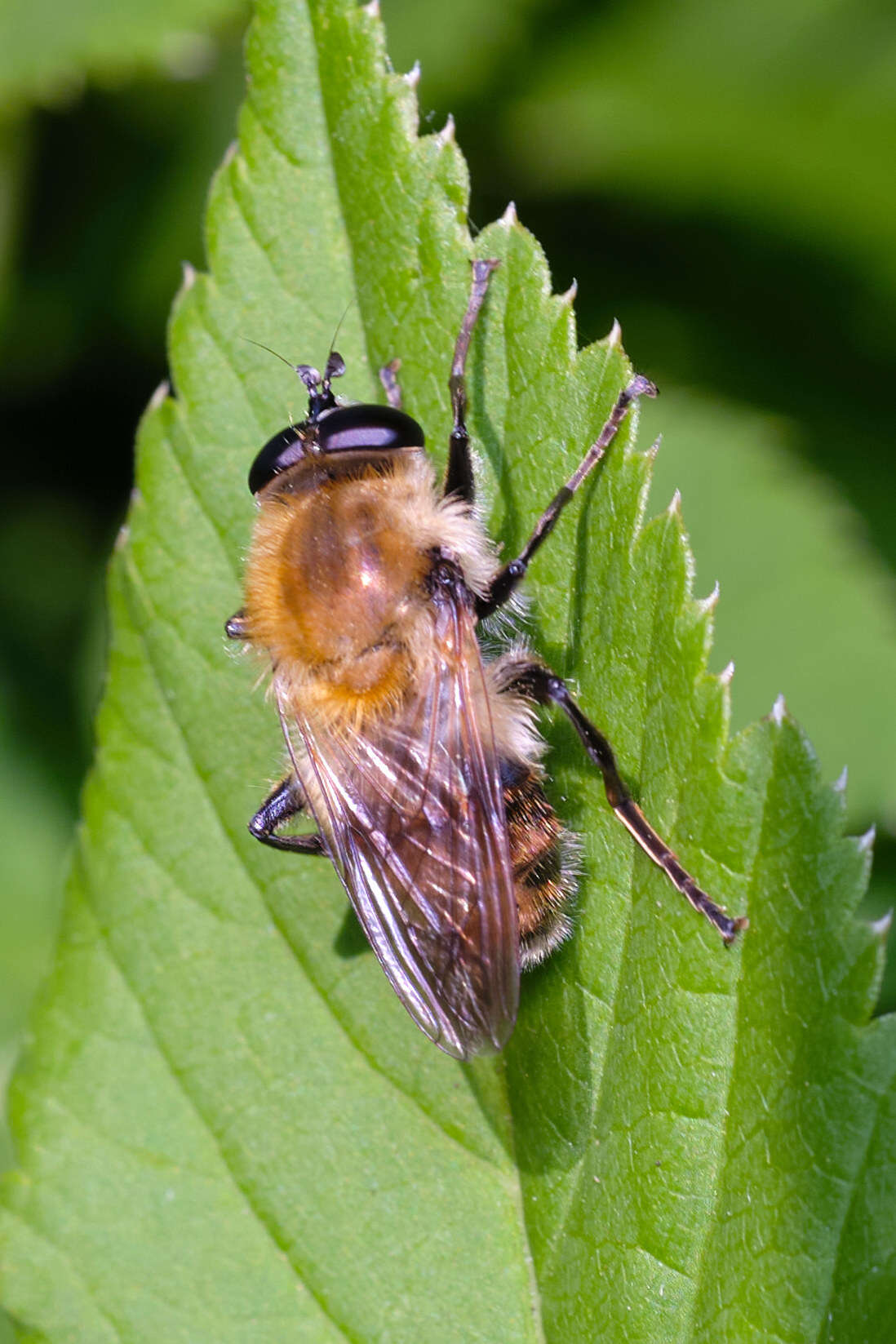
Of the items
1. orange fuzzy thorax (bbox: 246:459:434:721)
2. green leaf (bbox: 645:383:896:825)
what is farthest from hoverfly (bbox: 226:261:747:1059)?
green leaf (bbox: 645:383:896:825)

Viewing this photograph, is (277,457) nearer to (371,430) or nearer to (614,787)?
(371,430)

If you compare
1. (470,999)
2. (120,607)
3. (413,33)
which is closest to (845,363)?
(413,33)

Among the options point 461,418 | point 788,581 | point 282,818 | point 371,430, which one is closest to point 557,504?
point 461,418

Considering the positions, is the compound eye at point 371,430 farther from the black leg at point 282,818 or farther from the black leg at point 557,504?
the black leg at point 282,818

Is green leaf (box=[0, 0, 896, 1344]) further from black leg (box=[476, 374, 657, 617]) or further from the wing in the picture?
the wing

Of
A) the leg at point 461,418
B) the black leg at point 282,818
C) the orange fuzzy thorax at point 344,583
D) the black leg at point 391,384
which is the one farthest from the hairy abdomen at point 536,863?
the black leg at point 391,384

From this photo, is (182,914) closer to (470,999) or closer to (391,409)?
(470,999)
